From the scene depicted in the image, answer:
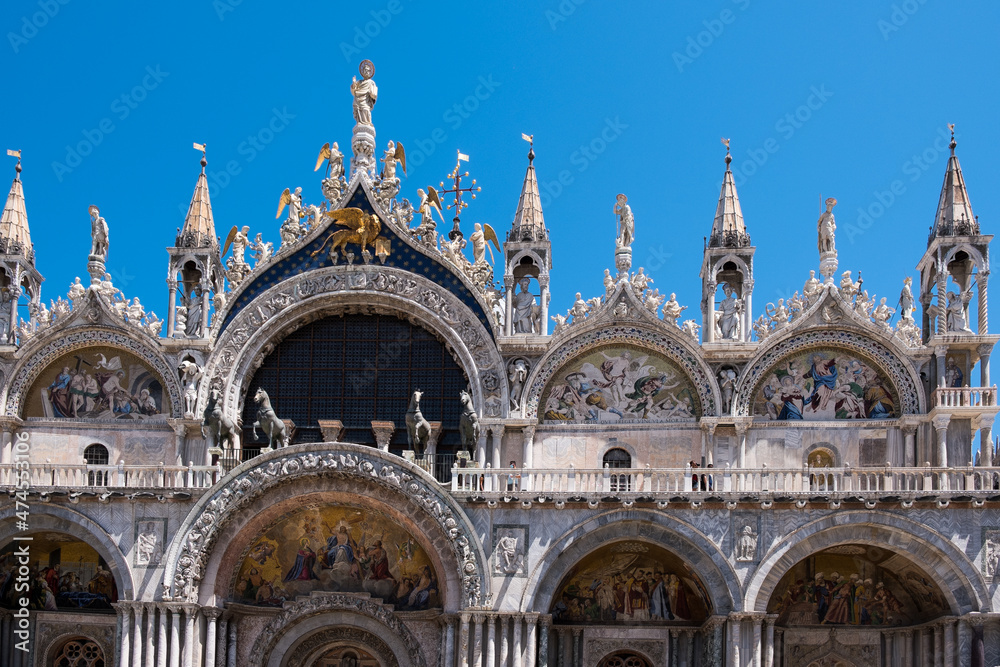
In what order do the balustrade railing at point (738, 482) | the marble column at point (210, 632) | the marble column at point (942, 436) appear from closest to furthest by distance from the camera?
the balustrade railing at point (738, 482), the marble column at point (210, 632), the marble column at point (942, 436)

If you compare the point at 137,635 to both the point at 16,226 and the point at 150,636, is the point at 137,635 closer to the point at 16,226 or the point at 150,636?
the point at 150,636

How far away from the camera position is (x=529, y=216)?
106 feet

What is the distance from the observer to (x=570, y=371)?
32031 millimetres

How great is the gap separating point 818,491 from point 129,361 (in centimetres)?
1600

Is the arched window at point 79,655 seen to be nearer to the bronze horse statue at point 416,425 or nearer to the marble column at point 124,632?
the marble column at point 124,632

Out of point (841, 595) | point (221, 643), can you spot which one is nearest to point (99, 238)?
point (221, 643)

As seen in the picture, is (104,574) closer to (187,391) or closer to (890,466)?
(187,391)

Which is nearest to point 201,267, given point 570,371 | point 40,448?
point 40,448

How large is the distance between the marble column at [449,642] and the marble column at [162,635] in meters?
5.84

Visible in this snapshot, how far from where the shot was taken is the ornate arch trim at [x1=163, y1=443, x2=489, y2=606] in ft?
96.0

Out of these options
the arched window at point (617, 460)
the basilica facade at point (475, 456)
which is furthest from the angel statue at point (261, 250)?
the arched window at point (617, 460)

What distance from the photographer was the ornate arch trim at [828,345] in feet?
101

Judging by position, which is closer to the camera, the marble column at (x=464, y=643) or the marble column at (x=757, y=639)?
the marble column at (x=757, y=639)

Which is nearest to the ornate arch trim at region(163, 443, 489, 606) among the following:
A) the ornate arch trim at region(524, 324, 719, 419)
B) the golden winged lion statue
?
the ornate arch trim at region(524, 324, 719, 419)
